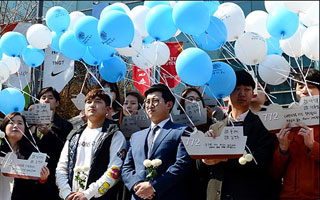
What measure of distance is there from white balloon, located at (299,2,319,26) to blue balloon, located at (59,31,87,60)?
2447 millimetres

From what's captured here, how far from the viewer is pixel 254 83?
4668mm

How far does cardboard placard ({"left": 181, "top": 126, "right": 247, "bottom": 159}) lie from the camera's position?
4.00 meters

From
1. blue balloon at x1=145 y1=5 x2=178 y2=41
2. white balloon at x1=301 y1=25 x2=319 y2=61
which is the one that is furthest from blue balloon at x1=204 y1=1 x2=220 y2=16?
white balloon at x1=301 y1=25 x2=319 y2=61

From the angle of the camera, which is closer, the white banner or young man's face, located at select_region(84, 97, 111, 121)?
young man's face, located at select_region(84, 97, 111, 121)

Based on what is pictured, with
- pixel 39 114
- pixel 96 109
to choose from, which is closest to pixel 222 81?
pixel 96 109

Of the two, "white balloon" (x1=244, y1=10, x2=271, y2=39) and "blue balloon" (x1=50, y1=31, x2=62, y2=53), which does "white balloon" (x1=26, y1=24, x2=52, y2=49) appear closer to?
"blue balloon" (x1=50, y1=31, x2=62, y2=53)

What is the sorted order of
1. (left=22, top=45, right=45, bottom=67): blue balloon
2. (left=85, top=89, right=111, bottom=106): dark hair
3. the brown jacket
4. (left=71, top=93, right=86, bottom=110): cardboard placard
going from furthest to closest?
(left=22, top=45, right=45, bottom=67): blue balloon, (left=71, top=93, right=86, bottom=110): cardboard placard, (left=85, top=89, right=111, bottom=106): dark hair, the brown jacket

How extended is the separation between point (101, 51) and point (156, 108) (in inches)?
39.0

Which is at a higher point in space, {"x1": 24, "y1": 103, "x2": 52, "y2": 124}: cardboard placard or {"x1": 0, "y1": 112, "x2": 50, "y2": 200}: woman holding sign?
{"x1": 24, "y1": 103, "x2": 52, "y2": 124}: cardboard placard

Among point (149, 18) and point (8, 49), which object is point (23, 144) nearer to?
point (8, 49)

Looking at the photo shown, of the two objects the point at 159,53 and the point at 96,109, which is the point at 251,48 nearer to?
the point at 159,53

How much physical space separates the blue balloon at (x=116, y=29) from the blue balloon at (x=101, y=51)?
1.68 feet

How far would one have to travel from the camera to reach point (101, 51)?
17.0 feet

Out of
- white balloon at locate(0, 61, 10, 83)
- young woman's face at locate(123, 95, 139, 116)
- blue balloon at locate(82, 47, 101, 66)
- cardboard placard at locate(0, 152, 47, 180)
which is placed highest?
blue balloon at locate(82, 47, 101, 66)
